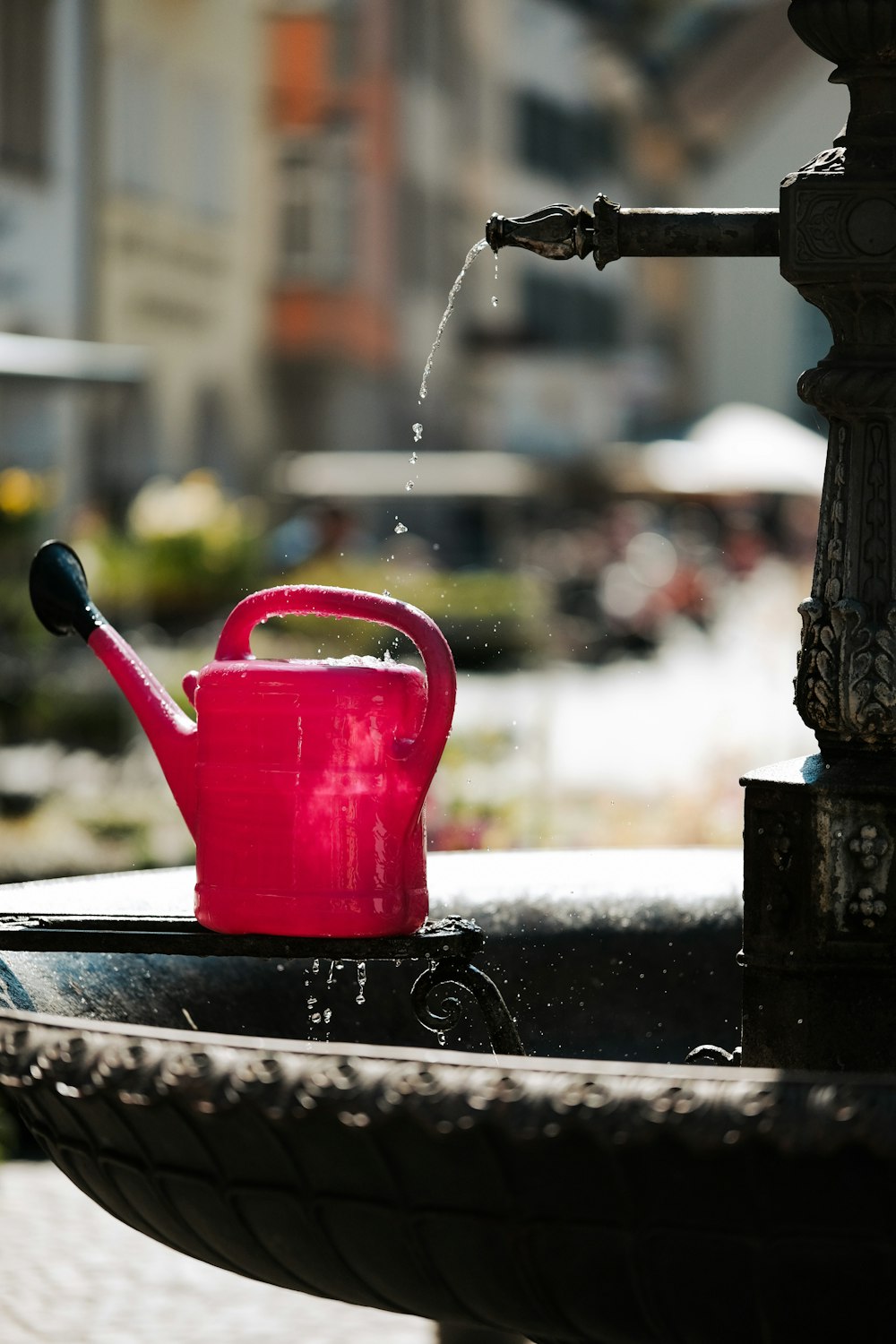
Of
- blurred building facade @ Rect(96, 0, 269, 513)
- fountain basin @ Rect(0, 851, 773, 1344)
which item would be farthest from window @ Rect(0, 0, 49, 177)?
fountain basin @ Rect(0, 851, 773, 1344)

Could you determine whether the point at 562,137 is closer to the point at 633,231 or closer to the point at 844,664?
the point at 633,231

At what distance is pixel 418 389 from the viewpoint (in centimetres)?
3922

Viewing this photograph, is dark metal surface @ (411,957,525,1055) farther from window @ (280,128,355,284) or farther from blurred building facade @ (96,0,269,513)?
window @ (280,128,355,284)

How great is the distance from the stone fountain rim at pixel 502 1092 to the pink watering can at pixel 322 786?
0.43 meters

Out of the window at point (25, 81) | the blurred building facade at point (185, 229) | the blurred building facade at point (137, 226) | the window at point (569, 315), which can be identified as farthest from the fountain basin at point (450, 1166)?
the window at point (569, 315)

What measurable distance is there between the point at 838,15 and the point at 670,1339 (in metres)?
1.10

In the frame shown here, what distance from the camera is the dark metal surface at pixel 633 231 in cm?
208

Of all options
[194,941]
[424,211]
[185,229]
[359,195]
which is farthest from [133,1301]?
[424,211]

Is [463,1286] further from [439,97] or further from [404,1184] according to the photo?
[439,97]

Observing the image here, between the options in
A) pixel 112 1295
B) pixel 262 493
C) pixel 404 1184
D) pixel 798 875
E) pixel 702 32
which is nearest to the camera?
pixel 404 1184

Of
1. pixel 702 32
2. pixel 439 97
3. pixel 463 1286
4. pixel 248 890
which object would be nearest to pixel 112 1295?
pixel 248 890

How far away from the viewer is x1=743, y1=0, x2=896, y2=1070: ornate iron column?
77.6 inches

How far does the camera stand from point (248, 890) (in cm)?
203

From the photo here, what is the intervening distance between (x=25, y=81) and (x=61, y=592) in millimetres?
20963
